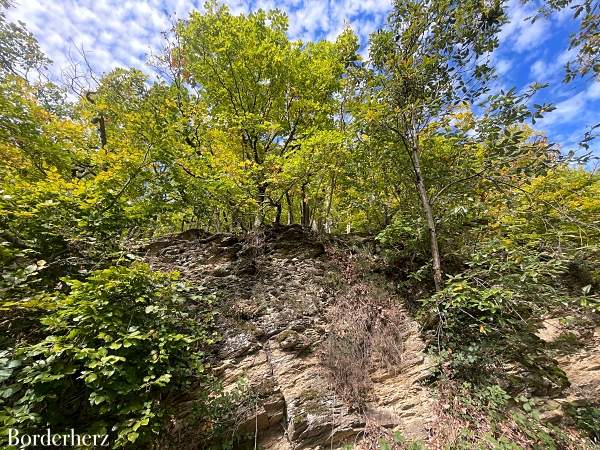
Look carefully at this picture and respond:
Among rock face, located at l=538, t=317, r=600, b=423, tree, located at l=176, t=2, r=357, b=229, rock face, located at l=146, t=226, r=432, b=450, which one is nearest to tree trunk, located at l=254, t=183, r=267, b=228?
tree, located at l=176, t=2, r=357, b=229

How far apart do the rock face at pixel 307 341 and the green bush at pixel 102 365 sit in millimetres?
1075

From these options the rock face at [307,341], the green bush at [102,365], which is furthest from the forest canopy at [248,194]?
the rock face at [307,341]

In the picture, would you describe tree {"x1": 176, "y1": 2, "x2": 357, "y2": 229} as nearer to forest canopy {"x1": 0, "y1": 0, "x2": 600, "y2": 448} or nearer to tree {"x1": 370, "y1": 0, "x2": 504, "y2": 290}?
forest canopy {"x1": 0, "y1": 0, "x2": 600, "y2": 448}

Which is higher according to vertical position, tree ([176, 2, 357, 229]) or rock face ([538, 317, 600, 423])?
tree ([176, 2, 357, 229])

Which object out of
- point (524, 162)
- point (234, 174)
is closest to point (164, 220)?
point (234, 174)

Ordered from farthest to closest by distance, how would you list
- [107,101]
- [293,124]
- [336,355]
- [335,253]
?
[293,124], [107,101], [335,253], [336,355]

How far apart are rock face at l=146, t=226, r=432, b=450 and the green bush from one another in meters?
1.07

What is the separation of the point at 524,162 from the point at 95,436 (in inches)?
277

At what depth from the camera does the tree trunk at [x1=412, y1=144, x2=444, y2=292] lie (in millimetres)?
4871

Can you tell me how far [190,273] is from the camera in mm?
5691

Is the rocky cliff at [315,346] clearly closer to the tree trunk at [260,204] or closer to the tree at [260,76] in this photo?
the tree trunk at [260,204]

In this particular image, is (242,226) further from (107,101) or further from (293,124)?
(107,101)

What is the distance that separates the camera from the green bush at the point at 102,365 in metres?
2.63

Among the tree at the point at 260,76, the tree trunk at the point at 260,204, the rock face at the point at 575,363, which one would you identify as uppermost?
the tree at the point at 260,76
